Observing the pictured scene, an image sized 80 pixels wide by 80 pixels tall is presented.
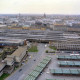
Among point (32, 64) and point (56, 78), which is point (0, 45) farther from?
point (56, 78)

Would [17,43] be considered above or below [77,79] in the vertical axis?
above

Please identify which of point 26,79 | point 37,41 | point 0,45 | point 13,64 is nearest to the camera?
point 26,79

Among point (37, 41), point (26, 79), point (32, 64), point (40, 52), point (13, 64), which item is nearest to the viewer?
point (26, 79)

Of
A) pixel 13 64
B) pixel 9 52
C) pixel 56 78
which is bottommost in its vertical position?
pixel 56 78

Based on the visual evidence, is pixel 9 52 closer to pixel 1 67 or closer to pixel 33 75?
pixel 1 67

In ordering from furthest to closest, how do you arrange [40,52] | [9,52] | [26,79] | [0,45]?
[0,45], [40,52], [9,52], [26,79]

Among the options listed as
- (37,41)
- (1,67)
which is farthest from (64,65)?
(37,41)

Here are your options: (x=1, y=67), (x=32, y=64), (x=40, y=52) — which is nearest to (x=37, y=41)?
(x=40, y=52)

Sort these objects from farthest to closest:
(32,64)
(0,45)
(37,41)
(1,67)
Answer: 1. (37,41)
2. (0,45)
3. (32,64)
4. (1,67)

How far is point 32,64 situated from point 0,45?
12531mm

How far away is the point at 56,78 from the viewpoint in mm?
15344

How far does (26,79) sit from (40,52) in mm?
11218

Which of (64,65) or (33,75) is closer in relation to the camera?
(33,75)

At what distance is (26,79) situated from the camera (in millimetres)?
14523
